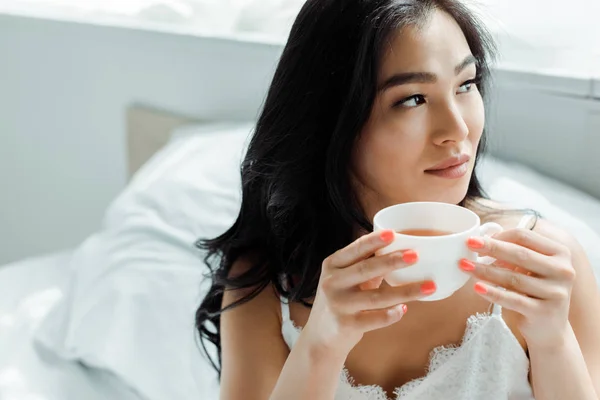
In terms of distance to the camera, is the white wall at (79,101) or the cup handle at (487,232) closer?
the cup handle at (487,232)

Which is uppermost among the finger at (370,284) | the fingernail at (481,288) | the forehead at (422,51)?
the forehead at (422,51)

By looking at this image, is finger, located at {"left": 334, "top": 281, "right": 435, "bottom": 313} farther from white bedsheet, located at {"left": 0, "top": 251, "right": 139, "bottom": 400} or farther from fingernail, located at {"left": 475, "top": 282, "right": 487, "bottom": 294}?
white bedsheet, located at {"left": 0, "top": 251, "right": 139, "bottom": 400}

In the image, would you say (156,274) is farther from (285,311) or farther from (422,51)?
(422,51)

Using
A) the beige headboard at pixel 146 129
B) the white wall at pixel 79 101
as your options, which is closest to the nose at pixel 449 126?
the white wall at pixel 79 101

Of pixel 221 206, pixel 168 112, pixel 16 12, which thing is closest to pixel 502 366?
pixel 221 206

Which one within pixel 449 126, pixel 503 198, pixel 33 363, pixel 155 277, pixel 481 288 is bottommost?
pixel 33 363

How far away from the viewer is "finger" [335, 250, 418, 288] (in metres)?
0.78

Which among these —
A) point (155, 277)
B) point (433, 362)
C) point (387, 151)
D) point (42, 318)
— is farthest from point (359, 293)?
point (42, 318)

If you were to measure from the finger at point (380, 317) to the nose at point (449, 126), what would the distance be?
216mm

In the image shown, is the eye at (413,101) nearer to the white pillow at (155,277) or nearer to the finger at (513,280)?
the finger at (513,280)

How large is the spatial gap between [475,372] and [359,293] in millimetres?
387

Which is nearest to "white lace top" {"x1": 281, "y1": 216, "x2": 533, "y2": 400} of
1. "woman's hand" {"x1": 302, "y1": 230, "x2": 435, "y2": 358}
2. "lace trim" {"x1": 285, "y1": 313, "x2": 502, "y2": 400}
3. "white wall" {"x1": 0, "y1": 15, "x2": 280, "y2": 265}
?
"lace trim" {"x1": 285, "y1": 313, "x2": 502, "y2": 400}

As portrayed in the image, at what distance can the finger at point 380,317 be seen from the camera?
861 mm

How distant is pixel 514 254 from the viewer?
82cm
